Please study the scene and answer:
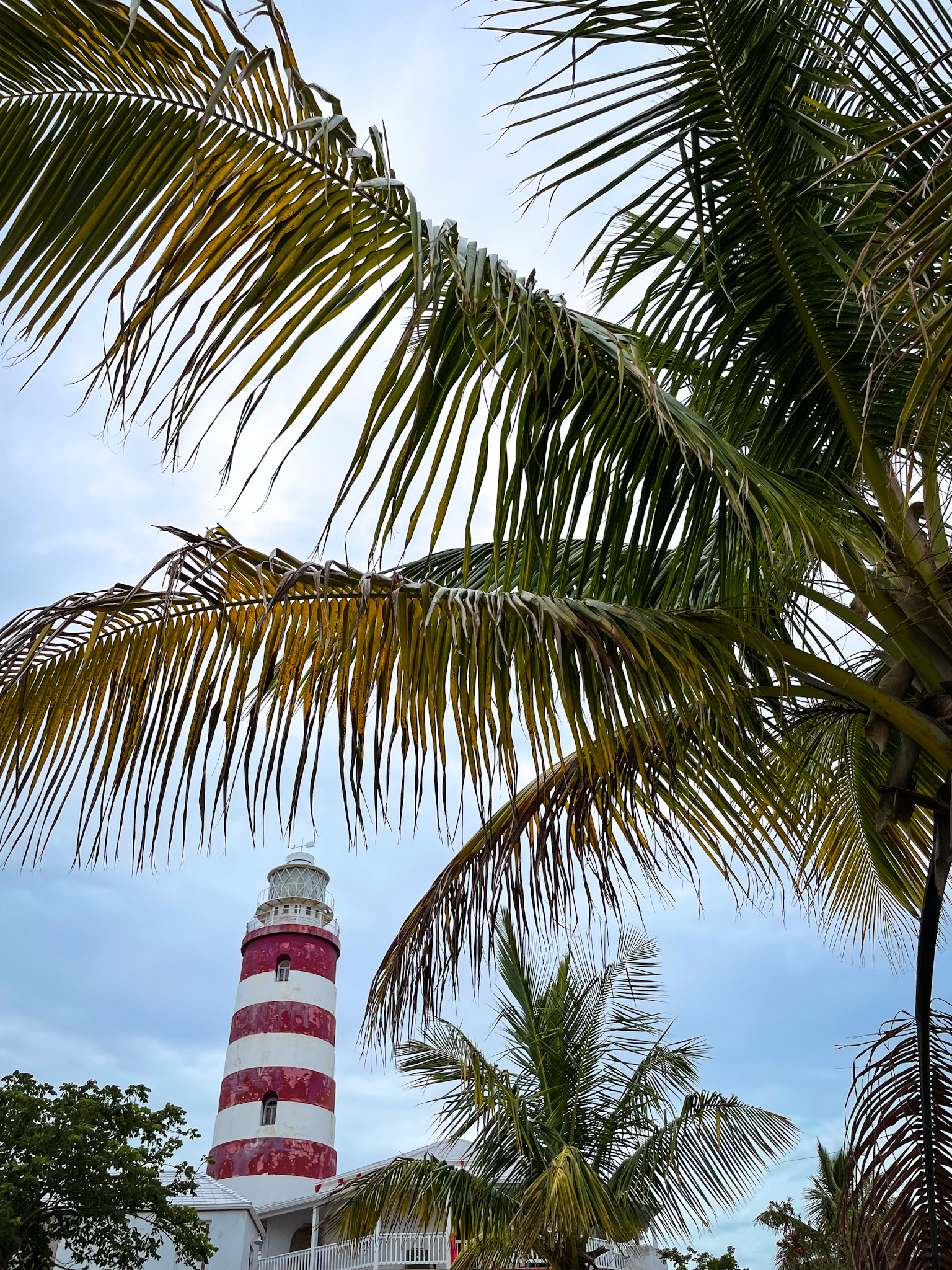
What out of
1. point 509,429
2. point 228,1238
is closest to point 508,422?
point 509,429

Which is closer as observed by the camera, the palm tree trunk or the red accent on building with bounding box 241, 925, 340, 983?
the palm tree trunk

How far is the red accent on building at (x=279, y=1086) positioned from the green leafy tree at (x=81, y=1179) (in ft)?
27.8

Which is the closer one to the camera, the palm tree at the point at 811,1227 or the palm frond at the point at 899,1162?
the palm frond at the point at 899,1162

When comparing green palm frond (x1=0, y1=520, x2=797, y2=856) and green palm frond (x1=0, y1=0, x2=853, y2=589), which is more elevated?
green palm frond (x1=0, y1=0, x2=853, y2=589)

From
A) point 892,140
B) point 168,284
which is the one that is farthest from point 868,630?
point 168,284

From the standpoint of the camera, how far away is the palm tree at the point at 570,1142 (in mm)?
10727

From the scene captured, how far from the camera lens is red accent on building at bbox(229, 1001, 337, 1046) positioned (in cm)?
2638

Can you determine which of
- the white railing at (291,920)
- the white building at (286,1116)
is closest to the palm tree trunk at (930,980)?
the white building at (286,1116)

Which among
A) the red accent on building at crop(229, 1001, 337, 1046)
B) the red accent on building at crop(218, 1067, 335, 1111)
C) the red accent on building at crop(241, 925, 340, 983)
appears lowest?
the red accent on building at crop(218, 1067, 335, 1111)

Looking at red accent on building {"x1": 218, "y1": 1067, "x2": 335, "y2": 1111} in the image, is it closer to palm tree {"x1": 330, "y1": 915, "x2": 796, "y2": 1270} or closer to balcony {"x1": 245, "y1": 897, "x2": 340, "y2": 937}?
balcony {"x1": 245, "y1": 897, "x2": 340, "y2": 937}

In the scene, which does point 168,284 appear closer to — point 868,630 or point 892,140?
point 892,140

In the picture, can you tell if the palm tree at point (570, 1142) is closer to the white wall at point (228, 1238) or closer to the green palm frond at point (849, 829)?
the green palm frond at point (849, 829)

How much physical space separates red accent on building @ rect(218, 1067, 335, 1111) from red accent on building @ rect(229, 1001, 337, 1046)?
88cm

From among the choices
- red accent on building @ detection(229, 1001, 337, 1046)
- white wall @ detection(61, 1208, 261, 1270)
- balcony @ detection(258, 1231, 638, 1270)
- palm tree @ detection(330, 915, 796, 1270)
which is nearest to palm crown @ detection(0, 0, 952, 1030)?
palm tree @ detection(330, 915, 796, 1270)
